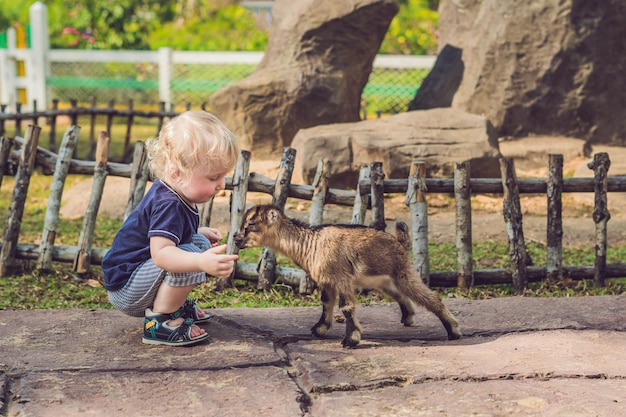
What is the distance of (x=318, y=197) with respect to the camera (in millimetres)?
5332

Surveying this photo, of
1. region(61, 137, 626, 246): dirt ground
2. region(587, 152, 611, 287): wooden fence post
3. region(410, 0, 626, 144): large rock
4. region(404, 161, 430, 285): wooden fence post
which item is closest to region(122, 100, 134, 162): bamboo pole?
region(61, 137, 626, 246): dirt ground

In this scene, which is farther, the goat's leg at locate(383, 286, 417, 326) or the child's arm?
the goat's leg at locate(383, 286, 417, 326)

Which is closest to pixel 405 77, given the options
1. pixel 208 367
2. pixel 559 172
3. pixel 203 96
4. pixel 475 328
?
pixel 203 96

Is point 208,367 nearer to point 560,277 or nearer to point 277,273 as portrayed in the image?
point 277,273

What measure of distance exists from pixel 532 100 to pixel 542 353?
631 cm

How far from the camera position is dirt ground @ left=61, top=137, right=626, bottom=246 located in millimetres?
7090

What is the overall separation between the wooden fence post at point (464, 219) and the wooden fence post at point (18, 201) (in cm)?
270

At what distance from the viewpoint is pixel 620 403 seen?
3236mm

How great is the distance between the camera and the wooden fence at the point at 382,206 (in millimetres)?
5293

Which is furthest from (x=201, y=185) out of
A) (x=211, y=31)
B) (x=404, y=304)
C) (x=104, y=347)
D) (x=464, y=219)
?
(x=211, y=31)

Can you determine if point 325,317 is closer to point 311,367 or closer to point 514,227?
point 311,367

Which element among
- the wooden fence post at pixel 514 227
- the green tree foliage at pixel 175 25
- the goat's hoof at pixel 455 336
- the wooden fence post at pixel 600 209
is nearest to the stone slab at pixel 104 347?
the goat's hoof at pixel 455 336

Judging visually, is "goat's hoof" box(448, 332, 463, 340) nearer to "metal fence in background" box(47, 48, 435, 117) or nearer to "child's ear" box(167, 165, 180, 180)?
"child's ear" box(167, 165, 180, 180)

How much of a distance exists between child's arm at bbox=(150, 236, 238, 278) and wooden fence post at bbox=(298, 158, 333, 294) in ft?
5.59
